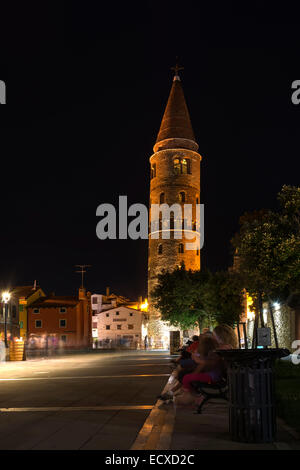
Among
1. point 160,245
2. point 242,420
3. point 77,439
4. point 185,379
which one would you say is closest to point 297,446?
point 242,420

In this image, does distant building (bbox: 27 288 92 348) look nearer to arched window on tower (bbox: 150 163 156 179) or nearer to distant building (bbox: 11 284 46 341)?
distant building (bbox: 11 284 46 341)

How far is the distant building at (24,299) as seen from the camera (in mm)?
75875

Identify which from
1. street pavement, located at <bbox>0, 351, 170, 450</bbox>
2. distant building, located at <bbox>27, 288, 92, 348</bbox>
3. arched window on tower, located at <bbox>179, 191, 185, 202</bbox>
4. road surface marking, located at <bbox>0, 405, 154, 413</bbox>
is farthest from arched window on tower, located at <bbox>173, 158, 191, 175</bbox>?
road surface marking, located at <bbox>0, 405, 154, 413</bbox>

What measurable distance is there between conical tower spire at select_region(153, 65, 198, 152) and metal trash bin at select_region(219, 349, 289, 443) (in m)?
65.9

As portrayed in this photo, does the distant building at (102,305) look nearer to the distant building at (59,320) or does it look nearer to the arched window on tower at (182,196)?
the distant building at (59,320)

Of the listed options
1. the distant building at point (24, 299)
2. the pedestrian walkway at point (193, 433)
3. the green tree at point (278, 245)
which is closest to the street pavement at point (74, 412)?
the pedestrian walkway at point (193, 433)

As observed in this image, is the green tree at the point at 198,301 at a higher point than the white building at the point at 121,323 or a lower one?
higher

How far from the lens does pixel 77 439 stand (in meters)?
6.98

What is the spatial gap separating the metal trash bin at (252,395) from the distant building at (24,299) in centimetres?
6698

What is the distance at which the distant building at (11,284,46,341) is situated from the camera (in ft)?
249

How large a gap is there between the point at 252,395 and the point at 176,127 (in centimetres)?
6792

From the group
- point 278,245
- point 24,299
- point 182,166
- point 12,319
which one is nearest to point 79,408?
point 278,245

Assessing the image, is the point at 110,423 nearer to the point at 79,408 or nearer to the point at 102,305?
the point at 79,408
